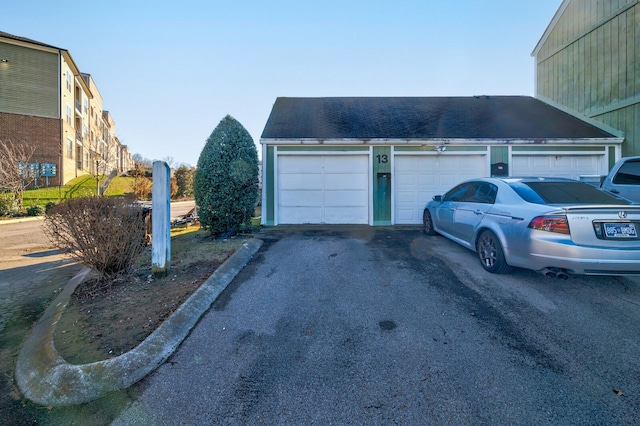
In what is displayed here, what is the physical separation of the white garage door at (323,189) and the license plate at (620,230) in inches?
238

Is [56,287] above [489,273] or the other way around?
the other way around

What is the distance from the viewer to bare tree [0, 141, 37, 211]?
17422 mm

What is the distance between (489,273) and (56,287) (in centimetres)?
711

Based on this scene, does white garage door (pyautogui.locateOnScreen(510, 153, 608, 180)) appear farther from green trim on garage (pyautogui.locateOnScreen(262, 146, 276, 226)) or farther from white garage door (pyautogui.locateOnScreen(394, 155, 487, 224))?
green trim on garage (pyautogui.locateOnScreen(262, 146, 276, 226))

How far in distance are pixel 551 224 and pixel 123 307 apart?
5367mm

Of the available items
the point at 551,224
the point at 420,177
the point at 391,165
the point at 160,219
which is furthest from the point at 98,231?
the point at 420,177

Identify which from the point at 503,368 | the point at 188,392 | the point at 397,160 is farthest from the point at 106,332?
the point at 397,160

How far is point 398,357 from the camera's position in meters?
Result: 2.59

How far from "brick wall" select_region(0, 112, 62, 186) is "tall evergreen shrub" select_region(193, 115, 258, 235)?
25.0m

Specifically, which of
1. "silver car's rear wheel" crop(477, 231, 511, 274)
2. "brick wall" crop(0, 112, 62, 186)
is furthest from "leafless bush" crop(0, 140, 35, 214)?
"silver car's rear wheel" crop(477, 231, 511, 274)

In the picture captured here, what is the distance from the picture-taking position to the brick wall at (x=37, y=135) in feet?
74.8

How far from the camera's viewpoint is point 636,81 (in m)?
9.02

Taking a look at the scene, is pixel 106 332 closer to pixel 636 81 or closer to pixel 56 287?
pixel 56 287

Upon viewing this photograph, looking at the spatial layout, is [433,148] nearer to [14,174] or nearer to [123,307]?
[123,307]
